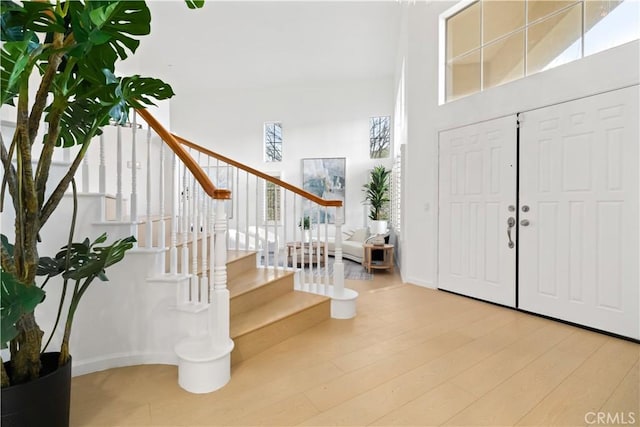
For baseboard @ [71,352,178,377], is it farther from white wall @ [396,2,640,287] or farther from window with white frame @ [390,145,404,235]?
window with white frame @ [390,145,404,235]

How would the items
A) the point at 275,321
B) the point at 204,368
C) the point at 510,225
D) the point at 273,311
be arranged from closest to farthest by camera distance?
the point at 204,368
the point at 275,321
the point at 273,311
the point at 510,225

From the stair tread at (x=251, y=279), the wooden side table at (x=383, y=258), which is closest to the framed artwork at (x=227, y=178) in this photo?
the stair tread at (x=251, y=279)

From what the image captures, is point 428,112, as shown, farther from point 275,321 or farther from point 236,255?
point 275,321

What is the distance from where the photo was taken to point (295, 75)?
269 inches

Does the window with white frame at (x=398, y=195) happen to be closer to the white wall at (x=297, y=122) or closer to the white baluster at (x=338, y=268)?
the white wall at (x=297, y=122)

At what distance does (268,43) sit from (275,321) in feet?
16.7

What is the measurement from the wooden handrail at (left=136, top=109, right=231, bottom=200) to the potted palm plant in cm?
50

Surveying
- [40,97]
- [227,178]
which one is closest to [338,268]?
[227,178]

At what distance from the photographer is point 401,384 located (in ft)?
5.49

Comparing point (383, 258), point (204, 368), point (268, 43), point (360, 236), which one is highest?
point (268, 43)

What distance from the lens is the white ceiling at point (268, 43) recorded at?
4535 mm

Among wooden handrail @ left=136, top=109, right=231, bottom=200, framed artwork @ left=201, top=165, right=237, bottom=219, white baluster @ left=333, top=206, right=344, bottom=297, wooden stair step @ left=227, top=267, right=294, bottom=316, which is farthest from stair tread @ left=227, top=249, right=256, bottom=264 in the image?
wooden handrail @ left=136, top=109, right=231, bottom=200

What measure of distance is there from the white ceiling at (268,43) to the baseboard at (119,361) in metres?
4.56

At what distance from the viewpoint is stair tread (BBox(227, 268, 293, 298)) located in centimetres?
233
